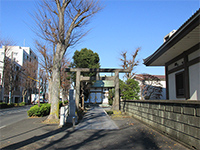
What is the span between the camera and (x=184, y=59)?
36.0ft

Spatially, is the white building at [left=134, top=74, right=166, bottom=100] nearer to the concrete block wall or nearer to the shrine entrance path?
the shrine entrance path

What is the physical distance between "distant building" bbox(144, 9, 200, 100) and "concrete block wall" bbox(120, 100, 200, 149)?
9.54 ft

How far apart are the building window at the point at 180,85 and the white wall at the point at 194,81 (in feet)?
4.03

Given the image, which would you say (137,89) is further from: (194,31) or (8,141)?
(8,141)

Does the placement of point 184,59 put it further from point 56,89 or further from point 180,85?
point 56,89

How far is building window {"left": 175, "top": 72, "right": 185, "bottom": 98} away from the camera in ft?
38.6

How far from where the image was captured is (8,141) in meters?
7.09

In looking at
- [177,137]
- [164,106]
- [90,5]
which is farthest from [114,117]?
[90,5]

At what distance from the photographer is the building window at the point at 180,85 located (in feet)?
38.6

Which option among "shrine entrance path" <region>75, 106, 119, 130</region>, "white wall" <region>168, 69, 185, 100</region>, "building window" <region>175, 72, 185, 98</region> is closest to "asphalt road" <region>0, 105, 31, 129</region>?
"shrine entrance path" <region>75, 106, 119, 130</region>

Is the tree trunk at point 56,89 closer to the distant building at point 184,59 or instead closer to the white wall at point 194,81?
the distant building at point 184,59

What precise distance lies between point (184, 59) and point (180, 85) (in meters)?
2.06

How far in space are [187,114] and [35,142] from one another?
5425 millimetres

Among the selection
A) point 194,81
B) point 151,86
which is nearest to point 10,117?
point 194,81
